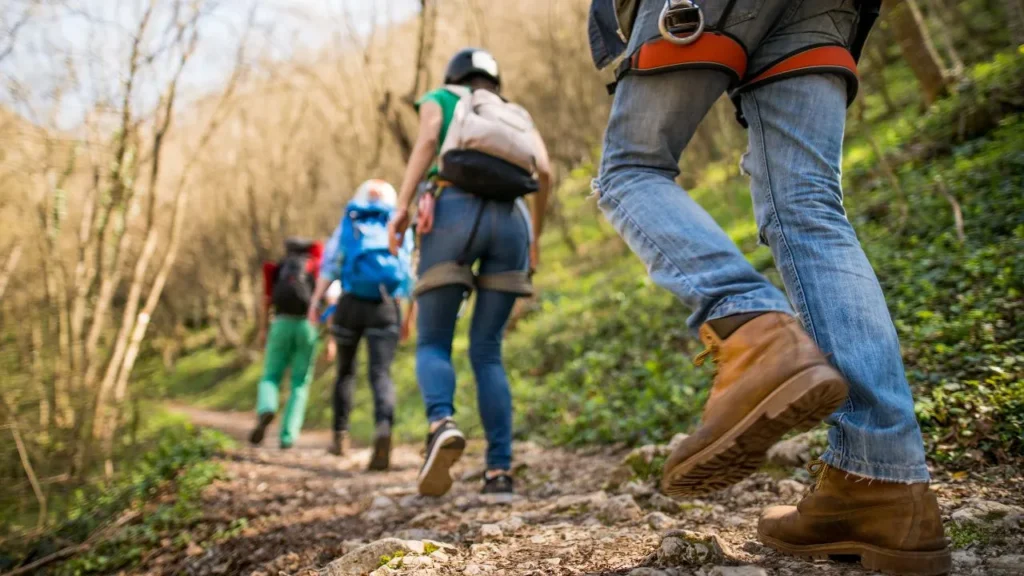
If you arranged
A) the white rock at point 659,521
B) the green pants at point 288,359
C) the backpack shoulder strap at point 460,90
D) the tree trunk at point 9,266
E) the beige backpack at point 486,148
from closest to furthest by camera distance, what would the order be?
the white rock at point 659,521 < the beige backpack at point 486,148 < the backpack shoulder strap at point 460,90 < the green pants at point 288,359 < the tree trunk at point 9,266

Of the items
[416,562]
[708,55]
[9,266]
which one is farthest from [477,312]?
[9,266]

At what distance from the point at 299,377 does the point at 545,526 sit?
4.50m

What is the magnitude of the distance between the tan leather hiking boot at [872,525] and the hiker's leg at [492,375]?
1.73 meters

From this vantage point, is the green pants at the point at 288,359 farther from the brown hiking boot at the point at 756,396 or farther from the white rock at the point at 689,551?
the brown hiking boot at the point at 756,396

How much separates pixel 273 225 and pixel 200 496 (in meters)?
15.9

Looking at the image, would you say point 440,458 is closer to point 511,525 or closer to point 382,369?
point 511,525

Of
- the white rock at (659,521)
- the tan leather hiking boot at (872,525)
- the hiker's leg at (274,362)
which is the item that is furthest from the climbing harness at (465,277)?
the hiker's leg at (274,362)

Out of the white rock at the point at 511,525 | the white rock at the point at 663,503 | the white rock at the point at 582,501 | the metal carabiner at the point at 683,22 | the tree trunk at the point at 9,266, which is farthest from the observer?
the tree trunk at the point at 9,266

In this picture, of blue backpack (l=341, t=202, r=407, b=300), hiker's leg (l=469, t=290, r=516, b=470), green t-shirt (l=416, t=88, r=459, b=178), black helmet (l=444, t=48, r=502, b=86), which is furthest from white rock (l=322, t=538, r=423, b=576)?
blue backpack (l=341, t=202, r=407, b=300)

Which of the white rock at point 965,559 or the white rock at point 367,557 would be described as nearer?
the white rock at point 965,559

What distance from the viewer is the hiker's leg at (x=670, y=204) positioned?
1.56 metres

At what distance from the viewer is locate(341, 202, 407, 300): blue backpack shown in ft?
16.9

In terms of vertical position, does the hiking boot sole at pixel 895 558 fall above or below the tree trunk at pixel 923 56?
below

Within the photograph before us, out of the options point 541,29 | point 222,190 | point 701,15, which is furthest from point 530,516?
point 222,190
